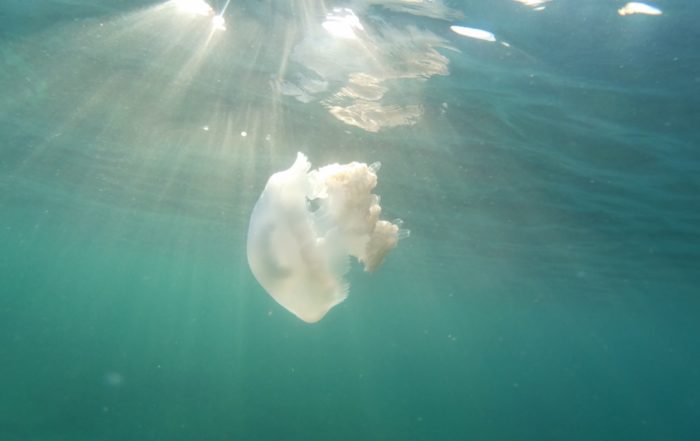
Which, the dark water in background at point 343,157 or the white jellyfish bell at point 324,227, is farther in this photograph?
the dark water in background at point 343,157

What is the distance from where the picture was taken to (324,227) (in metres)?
2.91

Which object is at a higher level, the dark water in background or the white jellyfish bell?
the white jellyfish bell

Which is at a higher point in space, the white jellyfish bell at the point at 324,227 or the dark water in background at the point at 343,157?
the white jellyfish bell at the point at 324,227

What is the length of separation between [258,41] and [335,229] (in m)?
6.15

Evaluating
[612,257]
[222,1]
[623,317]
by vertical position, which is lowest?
[623,317]

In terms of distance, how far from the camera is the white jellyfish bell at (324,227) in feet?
9.17

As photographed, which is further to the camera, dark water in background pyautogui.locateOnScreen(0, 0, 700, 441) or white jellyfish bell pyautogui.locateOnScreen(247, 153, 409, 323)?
dark water in background pyautogui.locateOnScreen(0, 0, 700, 441)

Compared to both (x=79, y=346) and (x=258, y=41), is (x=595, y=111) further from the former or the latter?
(x=79, y=346)

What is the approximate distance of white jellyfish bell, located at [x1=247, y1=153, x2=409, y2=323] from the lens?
2.79 m

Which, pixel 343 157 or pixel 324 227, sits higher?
pixel 324 227

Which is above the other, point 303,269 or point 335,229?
point 335,229

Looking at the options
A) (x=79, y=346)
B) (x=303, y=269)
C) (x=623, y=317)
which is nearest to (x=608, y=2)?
(x=303, y=269)

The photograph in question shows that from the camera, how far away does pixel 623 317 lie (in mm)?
36250

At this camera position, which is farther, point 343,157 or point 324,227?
point 343,157
